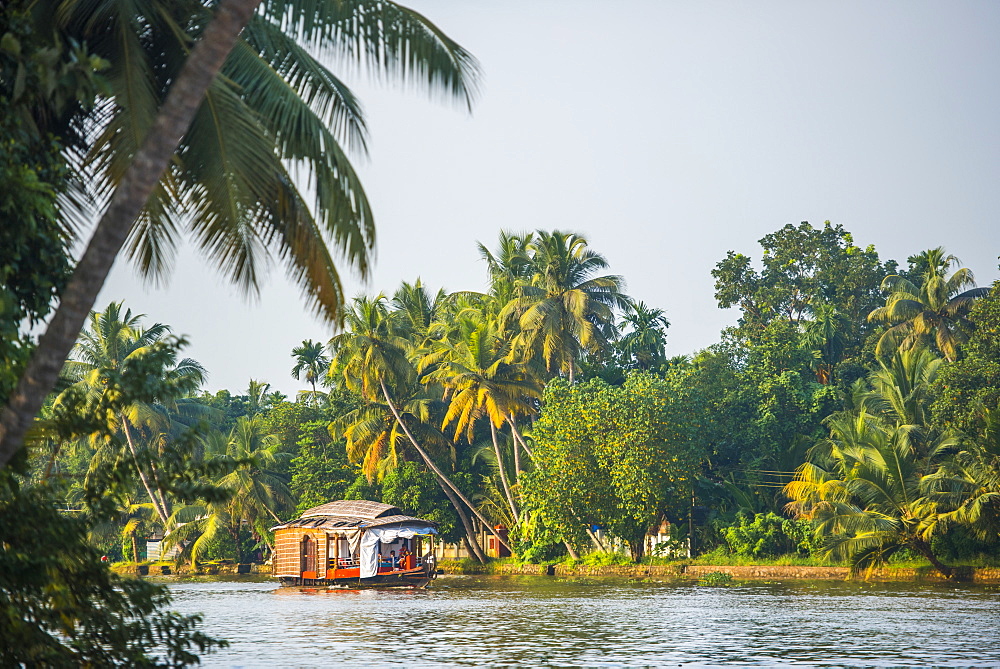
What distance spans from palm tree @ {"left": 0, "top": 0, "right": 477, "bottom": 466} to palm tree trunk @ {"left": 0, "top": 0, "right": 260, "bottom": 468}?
174 centimetres

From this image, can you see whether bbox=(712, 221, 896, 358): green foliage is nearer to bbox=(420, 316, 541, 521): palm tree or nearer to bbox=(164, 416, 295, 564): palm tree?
bbox=(420, 316, 541, 521): palm tree

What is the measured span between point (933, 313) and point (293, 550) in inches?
1000

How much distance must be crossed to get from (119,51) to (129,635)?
440 centimetres

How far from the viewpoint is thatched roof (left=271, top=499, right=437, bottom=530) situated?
35281mm

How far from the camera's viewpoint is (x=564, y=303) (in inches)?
1667

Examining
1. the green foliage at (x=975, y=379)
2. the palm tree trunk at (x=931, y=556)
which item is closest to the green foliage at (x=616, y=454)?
the palm tree trunk at (x=931, y=556)

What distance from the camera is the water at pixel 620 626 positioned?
1568 centimetres

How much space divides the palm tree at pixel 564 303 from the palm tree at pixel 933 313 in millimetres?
10481

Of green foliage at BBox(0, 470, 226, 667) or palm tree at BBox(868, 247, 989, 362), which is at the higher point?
palm tree at BBox(868, 247, 989, 362)

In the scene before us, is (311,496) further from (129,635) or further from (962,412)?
(129,635)

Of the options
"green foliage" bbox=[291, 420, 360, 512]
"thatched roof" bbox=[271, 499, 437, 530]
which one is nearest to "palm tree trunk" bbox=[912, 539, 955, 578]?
"thatched roof" bbox=[271, 499, 437, 530]

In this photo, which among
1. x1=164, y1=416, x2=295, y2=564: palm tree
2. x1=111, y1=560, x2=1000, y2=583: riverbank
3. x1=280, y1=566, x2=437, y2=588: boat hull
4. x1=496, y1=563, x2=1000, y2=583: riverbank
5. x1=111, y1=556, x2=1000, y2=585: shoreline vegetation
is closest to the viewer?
x1=496, y1=563, x2=1000, y2=583: riverbank

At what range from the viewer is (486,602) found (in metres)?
27.6

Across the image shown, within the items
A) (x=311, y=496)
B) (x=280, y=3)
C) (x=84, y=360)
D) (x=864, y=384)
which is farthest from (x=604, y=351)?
(x=280, y=3)
